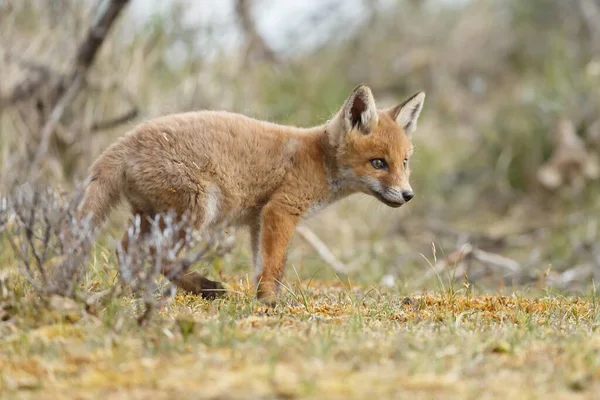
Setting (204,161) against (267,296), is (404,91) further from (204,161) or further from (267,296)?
(267,296)

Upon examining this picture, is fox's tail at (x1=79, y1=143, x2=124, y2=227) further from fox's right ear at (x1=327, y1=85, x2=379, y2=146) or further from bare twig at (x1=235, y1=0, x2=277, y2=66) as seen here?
bare twig at (x1=235, y1=0, x2=277, y2=66)

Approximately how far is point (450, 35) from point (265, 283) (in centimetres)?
1106

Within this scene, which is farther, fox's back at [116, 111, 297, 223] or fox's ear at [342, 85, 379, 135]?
fox's ear at [342, 85, 379, 135]

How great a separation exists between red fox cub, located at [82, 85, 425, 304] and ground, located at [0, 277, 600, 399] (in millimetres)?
706

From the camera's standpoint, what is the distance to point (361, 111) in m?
5.11

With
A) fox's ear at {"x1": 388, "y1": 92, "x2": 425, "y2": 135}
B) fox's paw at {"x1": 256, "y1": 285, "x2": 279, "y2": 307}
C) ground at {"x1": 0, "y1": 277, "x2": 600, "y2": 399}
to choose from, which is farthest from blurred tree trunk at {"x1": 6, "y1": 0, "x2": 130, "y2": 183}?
ground at {"x1": 0, "y1": 277, "x2": 600, "y2": 399}

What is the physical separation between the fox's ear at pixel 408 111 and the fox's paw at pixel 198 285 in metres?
1.74

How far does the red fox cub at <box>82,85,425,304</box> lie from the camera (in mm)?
4449

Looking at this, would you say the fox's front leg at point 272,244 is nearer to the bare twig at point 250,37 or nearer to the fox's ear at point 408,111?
the fox's ear at point 408,111

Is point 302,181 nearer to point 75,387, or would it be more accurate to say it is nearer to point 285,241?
point 285,241

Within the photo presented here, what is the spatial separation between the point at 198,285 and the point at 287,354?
173 cm

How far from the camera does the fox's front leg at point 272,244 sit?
182 inches

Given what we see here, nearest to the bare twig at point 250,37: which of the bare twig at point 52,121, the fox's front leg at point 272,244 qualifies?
the bare twig at point 52,121

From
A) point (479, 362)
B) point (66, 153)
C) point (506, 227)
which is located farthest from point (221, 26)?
point (479, 362)
